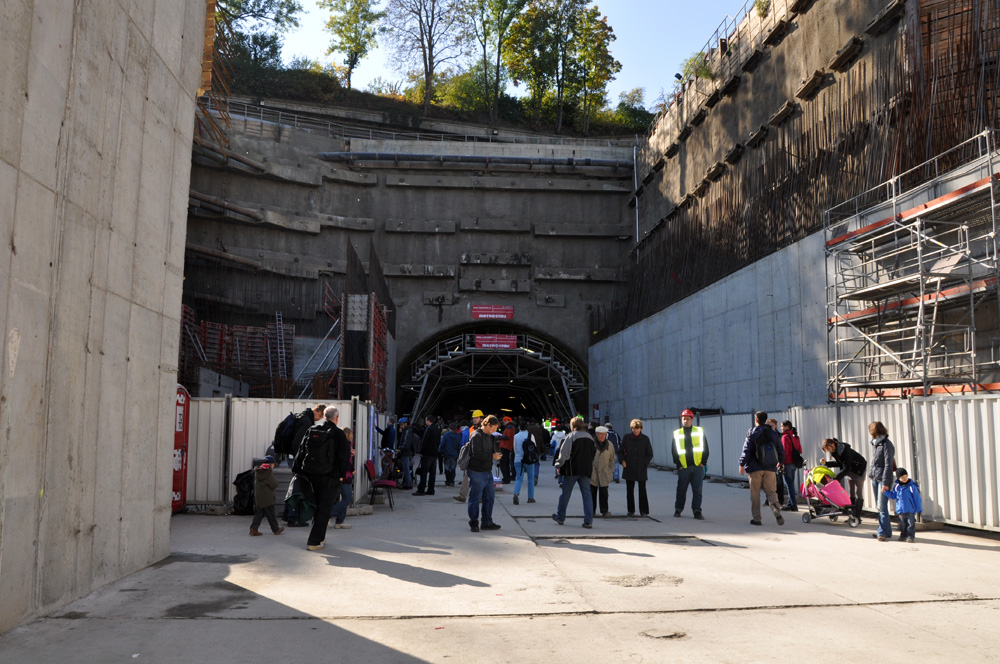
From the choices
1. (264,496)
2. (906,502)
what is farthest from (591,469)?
(264,496)

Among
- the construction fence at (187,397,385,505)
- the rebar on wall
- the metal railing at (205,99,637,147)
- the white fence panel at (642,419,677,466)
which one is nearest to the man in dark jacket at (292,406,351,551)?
the construction fence at (187,397,385,505)

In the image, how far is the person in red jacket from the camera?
12.5m

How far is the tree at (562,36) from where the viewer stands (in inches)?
1763

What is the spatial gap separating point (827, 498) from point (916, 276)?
5.30 meters

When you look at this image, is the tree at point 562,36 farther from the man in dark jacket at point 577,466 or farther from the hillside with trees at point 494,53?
the man in dark jacket at point 577,466

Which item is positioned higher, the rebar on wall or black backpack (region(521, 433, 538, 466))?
the rebar on wall

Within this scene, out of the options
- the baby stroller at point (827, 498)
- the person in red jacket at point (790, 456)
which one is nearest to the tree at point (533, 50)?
the person in red jacket at point (790, 456)

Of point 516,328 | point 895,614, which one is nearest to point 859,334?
point 895,614

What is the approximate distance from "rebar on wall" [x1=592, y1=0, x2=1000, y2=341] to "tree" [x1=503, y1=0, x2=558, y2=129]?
69.2ft

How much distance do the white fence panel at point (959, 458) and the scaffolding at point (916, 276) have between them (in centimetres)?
258

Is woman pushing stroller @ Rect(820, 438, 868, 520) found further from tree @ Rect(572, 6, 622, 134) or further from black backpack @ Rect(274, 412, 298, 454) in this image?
tree @ Rect(572, 6, 622, 134)

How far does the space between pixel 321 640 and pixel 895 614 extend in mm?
4257

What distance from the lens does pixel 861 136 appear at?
1791 cm

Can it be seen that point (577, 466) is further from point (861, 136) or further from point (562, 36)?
point (562, 36)
